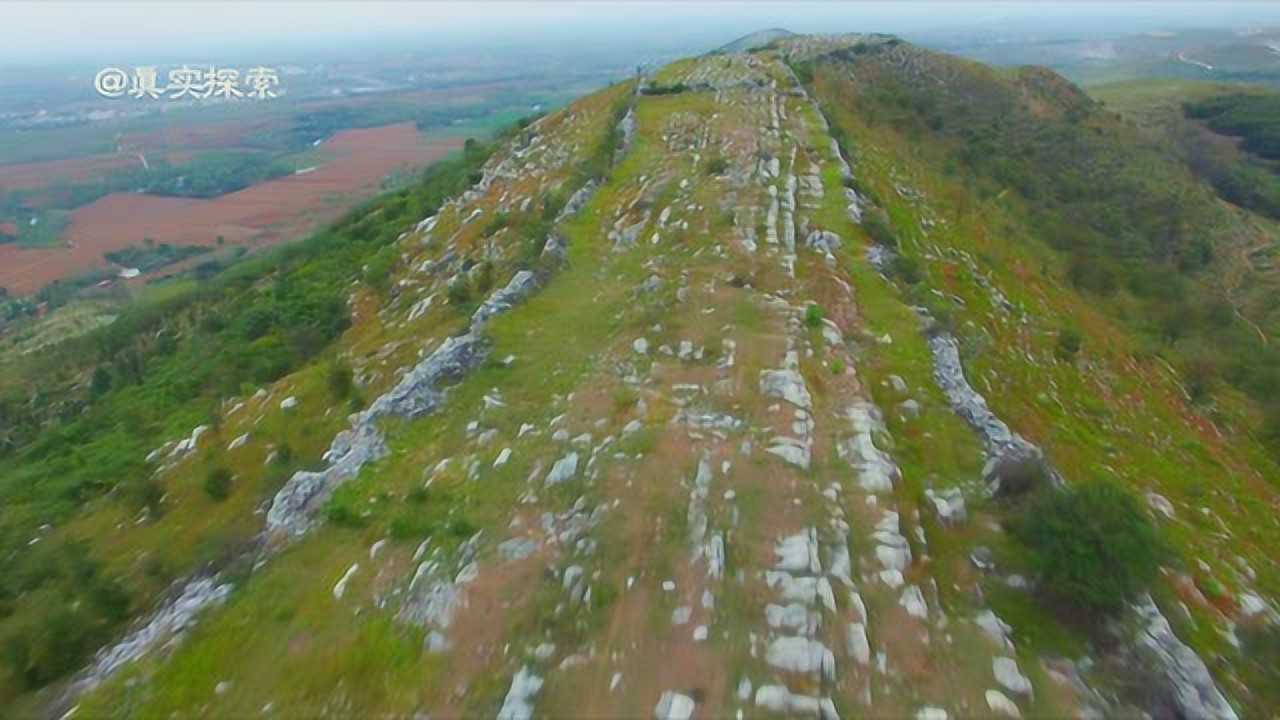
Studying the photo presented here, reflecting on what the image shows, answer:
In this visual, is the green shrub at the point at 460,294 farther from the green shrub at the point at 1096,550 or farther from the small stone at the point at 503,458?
the green shrub at the point at 1096,550

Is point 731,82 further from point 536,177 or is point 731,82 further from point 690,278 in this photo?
point 690,278

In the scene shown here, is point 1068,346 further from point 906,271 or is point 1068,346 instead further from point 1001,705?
point 1001,705

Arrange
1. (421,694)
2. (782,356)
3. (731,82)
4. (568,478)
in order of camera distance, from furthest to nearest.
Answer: (731,82), (782,356), (568,478), (421,694)

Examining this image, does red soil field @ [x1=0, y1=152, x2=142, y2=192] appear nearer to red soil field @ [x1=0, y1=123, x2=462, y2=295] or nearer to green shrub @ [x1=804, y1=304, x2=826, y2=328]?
red soil field @ [x1=0, y1=123, x2=462, y2=295]

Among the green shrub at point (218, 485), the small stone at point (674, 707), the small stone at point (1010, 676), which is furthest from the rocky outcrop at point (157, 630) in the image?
the small stone at point (1010, 676)

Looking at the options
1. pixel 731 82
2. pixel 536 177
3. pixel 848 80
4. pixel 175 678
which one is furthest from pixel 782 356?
pixel 848 80

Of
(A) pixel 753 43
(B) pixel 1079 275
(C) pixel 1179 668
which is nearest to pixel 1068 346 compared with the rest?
(B) pixel 1079 275
